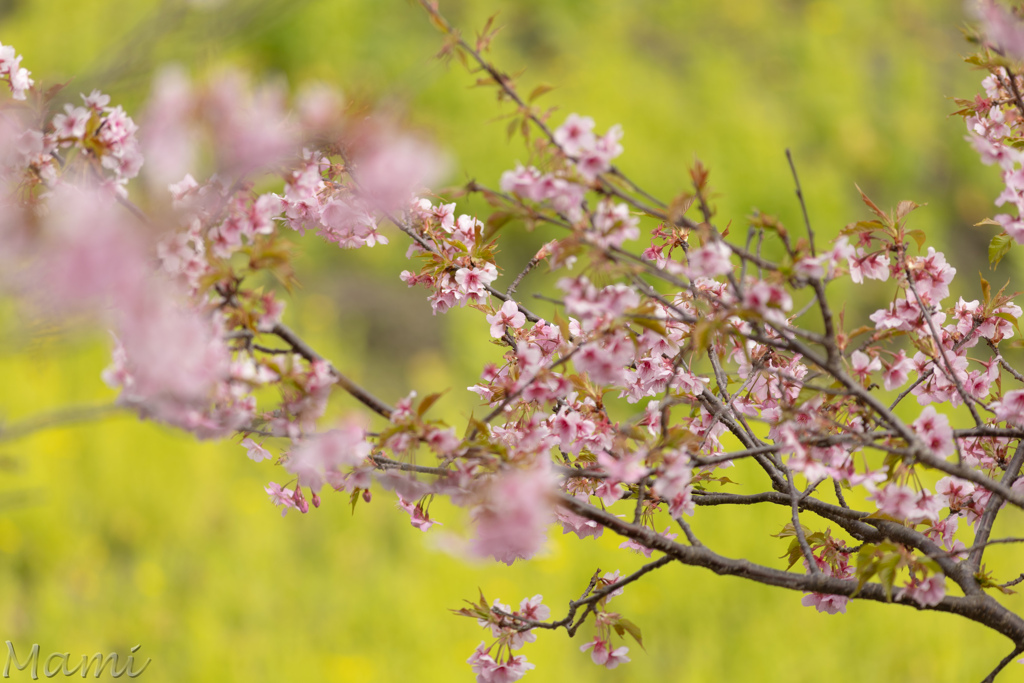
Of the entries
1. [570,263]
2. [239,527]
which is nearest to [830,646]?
[239,527]

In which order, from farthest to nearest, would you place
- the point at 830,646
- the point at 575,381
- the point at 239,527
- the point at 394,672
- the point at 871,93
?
the point at 871,93, the point at 239,527, the point at 830,646, the point at 394,672, the point at 575,381

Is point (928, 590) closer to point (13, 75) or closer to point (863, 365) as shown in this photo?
point (863, 365)

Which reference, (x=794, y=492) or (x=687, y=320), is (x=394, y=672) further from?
(x=687, y=320)

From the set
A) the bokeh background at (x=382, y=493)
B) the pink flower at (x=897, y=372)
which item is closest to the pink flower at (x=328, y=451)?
the bokeh background at (x=382, y=493)

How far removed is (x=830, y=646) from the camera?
8.15ft

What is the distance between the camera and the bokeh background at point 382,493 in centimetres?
227

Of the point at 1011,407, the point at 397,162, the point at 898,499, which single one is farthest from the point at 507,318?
the point at 1011,407

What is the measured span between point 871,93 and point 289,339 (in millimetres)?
5491

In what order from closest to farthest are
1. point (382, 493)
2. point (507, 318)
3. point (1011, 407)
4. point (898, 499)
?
point (898, 499)
point (1011, 407)
point (507, 318)
point (382, 493)

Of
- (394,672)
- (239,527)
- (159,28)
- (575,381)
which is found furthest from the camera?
(239,527)

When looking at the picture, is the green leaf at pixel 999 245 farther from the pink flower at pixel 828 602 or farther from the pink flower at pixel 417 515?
the pink flower at pixel 417 515

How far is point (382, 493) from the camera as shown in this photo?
2.55 metres

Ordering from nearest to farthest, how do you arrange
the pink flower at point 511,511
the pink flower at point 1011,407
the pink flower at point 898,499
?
the pink flower at point 511,511
the pink flower at point 898,499
the pink flower at point 1011,407

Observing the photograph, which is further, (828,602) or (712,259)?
(828,602)
